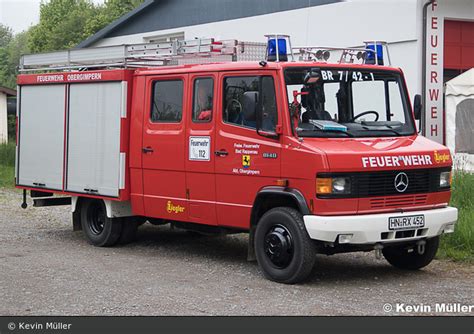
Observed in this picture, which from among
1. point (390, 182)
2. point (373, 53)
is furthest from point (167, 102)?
point (390, 182)

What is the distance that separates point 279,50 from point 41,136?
4.88 meters

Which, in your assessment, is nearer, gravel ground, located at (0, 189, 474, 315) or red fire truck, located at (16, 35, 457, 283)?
gravel ground, located at (0, 189, 474, 315)

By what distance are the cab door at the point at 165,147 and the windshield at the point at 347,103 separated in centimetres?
178

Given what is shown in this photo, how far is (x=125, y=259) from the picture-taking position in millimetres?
10641

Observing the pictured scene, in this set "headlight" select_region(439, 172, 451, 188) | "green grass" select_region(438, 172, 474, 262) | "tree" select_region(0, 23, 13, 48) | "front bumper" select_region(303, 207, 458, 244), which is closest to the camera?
"front bumper" select_region(303, 207, 458, 244)

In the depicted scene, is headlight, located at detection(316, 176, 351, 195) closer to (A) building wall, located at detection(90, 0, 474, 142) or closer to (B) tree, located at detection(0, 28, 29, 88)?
(A) building wall, located at detection(90, 0, 474, 142)

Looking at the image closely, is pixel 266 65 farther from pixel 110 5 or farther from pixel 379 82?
pixel 110 5

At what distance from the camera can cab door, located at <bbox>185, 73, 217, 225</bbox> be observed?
9781 millimetres

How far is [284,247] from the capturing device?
28.7 ft

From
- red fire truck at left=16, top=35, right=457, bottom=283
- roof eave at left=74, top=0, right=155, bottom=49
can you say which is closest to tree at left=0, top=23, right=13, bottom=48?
roof eave at left=74, top=0, right=155, bottom=49

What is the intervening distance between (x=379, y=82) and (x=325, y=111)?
99 cm

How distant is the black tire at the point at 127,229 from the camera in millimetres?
11641

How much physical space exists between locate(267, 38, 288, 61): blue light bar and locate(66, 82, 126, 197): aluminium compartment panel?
8.59ft
